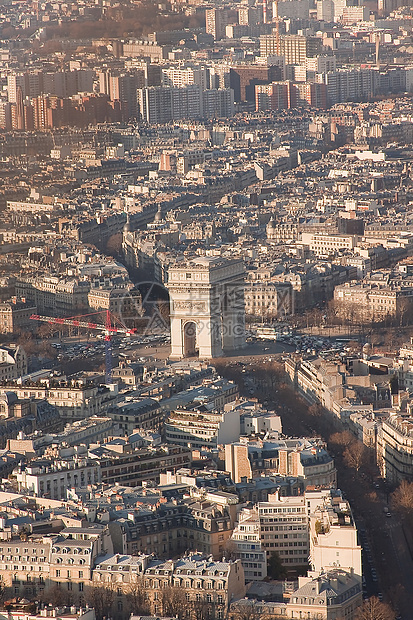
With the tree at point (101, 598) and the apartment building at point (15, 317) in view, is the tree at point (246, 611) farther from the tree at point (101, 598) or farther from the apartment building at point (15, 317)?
the apartment building at point (15, 317)

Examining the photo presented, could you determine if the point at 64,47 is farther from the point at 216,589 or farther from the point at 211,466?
the point at 216,589

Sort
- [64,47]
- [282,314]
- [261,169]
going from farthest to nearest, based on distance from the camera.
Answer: [64,47], [261,169], [282,314]

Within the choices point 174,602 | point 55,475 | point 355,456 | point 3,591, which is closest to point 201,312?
point 355,456

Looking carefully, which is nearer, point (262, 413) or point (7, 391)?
point (262, 413)

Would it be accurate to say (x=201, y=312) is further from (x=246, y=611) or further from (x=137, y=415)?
(x=246, y=611)

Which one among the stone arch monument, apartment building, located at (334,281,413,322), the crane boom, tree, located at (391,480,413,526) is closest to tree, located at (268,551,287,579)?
tree, located at (391,480,413,526)

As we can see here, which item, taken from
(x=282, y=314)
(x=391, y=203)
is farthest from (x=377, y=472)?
(x=391, y=203)

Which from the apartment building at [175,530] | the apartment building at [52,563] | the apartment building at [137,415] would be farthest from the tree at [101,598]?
the apartment building at [137,415]
